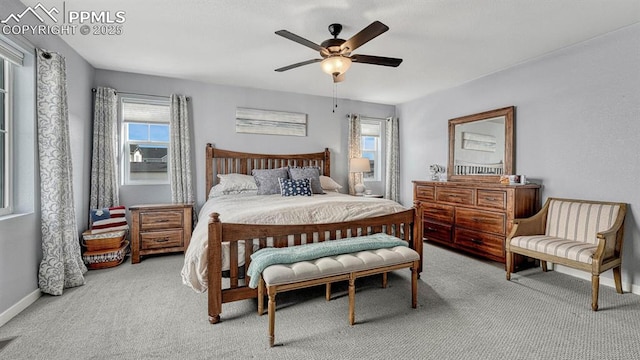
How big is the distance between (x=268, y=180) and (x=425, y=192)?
2.52 meters

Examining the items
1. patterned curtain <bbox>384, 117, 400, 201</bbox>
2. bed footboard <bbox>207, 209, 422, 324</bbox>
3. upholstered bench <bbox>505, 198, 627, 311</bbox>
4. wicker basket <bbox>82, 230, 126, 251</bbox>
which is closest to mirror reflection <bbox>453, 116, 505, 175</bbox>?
upholstered bench <bbox>505, 198, 627, 311</bbox>

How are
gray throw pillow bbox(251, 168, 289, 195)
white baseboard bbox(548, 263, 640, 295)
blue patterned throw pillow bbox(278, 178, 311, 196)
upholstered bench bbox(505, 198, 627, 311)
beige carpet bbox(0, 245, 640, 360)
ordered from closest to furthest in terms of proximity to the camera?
beige carpet bbox(0, 245, 640, 360)
upholstered bench bbox(505, 198, 627, 311)
white baseboard bbox(548, 263, 640, 295)
blue patterned throw pillow bbox(278, 178, 311, 196)
gray throw pillow bbox(251, 168, 289, 195)

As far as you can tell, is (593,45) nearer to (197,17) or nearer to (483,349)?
(483,349)

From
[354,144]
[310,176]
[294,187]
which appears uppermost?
[354,144]

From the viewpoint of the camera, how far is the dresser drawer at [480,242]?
11.1ft

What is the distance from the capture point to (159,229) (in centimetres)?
357

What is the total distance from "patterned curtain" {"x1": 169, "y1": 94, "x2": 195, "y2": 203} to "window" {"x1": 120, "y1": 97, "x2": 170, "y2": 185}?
0.67 feet

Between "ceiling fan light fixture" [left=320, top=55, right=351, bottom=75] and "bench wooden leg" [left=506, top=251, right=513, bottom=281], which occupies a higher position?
"ceiling fan light fixture" [left=320, top=55, right=351, bottom=75]

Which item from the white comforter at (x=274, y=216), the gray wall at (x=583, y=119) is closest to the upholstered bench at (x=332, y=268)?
the white comforter at (x=274, y=216)

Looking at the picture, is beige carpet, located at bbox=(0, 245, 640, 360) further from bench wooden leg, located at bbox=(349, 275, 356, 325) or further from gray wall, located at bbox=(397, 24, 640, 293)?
gray wall, located at bbox=(397, 24, 640, 293)

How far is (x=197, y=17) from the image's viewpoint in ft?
8.27

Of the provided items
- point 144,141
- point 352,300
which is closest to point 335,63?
point 352,300

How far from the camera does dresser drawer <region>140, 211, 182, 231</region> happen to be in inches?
138

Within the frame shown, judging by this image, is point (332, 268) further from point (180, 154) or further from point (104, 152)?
point (104, 152)
